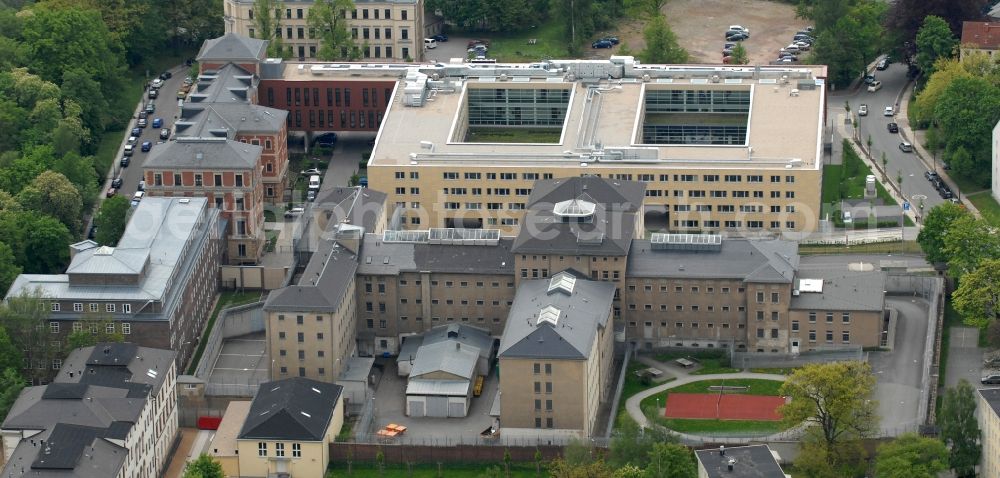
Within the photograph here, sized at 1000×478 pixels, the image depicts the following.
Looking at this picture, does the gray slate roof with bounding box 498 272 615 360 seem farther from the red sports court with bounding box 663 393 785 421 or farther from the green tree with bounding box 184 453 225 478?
the green tree with bounding box 184 453 225 478

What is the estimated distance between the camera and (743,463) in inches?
7042

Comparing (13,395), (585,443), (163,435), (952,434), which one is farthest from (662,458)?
(13,395)

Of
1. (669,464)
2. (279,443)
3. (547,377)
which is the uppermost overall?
(547,377)

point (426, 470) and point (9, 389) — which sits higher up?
point (9, 389)

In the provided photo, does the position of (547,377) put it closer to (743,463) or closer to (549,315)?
(549,315)

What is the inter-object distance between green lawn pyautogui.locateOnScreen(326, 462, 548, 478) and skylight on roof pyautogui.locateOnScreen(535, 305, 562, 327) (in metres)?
11.8

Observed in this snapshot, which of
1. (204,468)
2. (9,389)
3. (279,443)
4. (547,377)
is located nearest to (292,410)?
(279,443)

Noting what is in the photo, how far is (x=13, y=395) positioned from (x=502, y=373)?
4035cm

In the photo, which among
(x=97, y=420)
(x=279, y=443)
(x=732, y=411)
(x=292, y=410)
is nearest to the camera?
(x=97, y=420)

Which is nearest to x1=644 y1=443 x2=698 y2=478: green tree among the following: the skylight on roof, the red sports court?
the red sports court

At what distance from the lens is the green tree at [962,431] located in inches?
7298

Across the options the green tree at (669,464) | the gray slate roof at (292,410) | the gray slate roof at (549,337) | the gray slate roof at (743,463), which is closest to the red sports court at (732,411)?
the gray slate roof at (549,337)

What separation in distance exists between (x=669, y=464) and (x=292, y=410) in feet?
103

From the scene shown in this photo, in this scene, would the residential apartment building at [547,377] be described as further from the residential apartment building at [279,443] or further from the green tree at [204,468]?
the green tree at [204,468]
